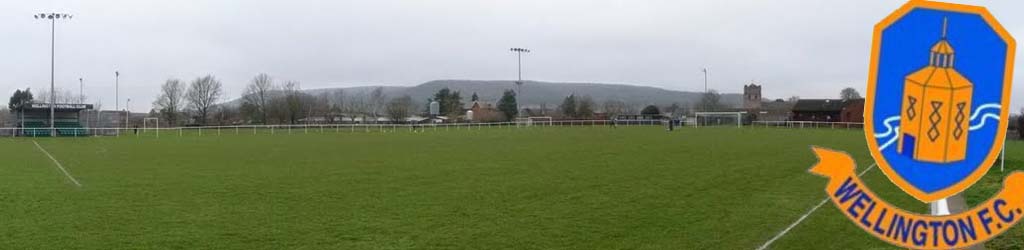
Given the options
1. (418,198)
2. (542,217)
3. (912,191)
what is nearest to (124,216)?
(418,198)

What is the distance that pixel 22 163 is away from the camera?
21.6m

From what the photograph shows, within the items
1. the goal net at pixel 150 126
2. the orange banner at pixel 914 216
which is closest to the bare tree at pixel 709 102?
the goal net at pixel 150 126

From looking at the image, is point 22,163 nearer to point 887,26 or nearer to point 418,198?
point 418,198

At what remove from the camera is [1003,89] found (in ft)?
11.7

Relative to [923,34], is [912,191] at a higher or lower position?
lower

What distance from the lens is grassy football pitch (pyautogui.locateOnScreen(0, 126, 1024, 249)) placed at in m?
8.85

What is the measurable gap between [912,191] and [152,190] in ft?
44.1

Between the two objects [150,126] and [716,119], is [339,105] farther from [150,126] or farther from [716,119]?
[716,119]

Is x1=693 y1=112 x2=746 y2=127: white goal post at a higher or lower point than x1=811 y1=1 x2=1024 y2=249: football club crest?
higher

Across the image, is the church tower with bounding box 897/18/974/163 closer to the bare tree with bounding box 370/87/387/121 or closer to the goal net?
the goal net

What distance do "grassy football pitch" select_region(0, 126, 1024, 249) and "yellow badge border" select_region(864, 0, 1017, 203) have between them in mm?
4912

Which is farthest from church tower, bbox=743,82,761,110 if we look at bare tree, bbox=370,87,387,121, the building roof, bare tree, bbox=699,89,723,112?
bare tree, bbox=370,87,387,121

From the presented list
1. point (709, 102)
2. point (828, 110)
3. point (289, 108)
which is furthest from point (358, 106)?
point (828, 110)

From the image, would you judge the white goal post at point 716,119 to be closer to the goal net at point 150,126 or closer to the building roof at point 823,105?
the building roof at point 823,105
